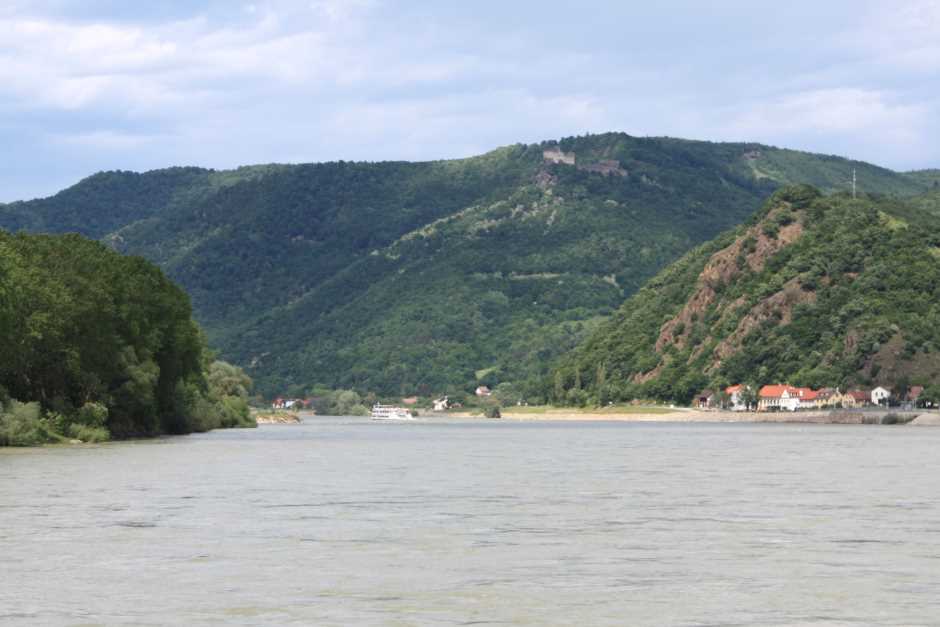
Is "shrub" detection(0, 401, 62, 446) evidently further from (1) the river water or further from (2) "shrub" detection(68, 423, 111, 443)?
(1) the river water

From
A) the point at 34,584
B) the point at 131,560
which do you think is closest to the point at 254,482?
the point at 131,560

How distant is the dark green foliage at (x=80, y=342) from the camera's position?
112312 millimetres

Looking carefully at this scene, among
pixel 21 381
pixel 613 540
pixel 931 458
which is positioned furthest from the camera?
pixel 21 381

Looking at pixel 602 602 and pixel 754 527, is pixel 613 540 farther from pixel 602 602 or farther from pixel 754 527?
pixel 602 602

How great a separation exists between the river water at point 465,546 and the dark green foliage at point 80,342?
24.2m

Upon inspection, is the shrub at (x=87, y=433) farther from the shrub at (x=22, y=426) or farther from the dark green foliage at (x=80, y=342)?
the shrub at (x=22, y=426)

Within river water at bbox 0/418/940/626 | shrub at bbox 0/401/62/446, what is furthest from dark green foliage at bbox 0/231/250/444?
river water at bbox 0/418/940/626

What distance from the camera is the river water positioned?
34.7 meters

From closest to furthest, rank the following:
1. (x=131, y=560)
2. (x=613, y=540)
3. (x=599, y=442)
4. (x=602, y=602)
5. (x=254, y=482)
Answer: (x=602, y=602)
(x=131, y=560)
(x=613, y=540)
(x=254, y=482)
(x=599, y=442)

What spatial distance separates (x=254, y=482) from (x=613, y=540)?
3269 centimetres

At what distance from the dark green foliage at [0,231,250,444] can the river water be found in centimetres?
2416

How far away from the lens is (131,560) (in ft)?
142

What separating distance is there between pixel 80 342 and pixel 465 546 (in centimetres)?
8091

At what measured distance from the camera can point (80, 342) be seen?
121688mm
